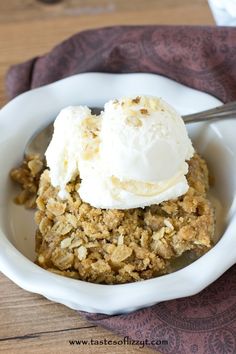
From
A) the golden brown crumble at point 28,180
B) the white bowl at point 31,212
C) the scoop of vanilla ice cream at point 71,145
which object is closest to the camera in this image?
the white bowl at point 31,212

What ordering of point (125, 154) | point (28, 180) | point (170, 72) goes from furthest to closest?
1. point (170, 72)
2. point (28, 180)
3. point (125, 154)

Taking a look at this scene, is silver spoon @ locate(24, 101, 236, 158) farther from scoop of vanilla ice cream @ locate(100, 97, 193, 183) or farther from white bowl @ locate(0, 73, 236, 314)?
scoop of vanilla ice cream @ locate(100, 97, 193, 183)

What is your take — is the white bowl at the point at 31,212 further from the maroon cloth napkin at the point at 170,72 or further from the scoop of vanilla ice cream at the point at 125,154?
the scoop of vanilla ice cream at the point at 125,154

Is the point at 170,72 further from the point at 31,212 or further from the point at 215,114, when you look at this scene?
the point at 31,212

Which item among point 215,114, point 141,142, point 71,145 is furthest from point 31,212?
point 215,114

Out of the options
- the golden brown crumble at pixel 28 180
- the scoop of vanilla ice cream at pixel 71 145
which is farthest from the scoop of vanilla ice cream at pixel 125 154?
the golden brown crumble at pixel 28 180

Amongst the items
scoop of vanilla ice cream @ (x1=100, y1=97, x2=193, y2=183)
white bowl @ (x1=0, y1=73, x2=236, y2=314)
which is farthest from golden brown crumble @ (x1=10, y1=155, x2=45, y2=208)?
scoop of vanilla ice cream @ (x1=100, y1=97, x2=193, y2=183)

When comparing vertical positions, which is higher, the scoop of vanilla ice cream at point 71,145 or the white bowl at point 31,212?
the scoop of vanilla ice cream at point 71,145
